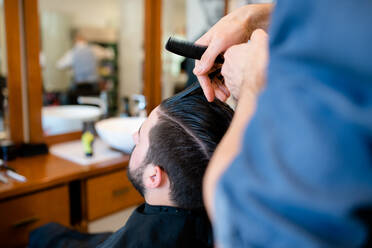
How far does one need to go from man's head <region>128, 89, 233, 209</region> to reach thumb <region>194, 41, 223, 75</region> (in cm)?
26

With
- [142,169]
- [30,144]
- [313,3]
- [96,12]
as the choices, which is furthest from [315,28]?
[96,12]

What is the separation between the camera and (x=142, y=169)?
1.00 m

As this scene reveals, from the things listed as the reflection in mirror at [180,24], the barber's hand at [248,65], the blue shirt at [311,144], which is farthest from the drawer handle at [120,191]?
the blue shirt at [311,144]

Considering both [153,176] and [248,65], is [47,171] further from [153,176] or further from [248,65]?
[248,65]

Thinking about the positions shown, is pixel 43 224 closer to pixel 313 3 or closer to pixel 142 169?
pixel 142 169

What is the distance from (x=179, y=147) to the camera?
93 cm

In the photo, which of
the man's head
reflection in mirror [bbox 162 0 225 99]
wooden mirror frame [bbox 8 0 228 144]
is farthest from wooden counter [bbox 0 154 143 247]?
reflection in mirror [bbox 162 0 225 99]

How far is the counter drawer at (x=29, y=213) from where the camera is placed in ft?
4.50

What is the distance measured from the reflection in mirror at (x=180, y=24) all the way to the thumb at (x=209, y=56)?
1.76 m

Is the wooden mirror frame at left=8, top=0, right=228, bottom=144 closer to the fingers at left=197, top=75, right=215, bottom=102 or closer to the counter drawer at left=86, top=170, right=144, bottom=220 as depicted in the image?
the counter drawer at left=86, top=170, right=144, bottom=220

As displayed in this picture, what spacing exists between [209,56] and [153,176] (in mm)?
448

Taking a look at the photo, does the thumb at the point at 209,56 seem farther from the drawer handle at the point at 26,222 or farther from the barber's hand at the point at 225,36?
the drawer handle at the point at 26,222

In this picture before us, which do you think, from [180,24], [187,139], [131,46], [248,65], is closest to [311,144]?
[248,65]

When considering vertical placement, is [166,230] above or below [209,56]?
below
